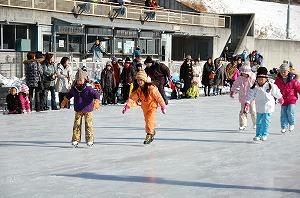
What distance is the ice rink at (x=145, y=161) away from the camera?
5.92 meters

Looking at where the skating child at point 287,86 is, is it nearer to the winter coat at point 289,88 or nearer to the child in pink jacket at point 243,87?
the winter coat at point 289,88

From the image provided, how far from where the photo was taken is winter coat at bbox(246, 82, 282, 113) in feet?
30.1

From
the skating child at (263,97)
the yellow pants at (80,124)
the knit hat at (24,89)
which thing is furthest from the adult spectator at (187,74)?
the yellow pants at (80,124)

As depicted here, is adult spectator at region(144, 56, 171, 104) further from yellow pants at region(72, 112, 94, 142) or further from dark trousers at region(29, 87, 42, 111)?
yellow pants at region(72, 112, 94, 142)

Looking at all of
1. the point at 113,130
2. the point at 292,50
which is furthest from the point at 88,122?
the point at 292,50

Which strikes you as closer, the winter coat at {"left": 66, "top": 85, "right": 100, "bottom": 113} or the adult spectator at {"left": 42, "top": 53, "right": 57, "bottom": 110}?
the winter coat at {"left": 66, "top": 85, "right": 100, "bottom": 113}

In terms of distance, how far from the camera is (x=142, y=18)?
28375 millimetres

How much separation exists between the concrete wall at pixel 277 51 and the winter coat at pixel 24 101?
23929 mm

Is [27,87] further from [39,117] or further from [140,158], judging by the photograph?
[140,158]

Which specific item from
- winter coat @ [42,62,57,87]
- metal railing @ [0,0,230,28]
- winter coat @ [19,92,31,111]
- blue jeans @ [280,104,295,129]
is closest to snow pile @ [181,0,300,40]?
metal railing @ [0,0,230,28]

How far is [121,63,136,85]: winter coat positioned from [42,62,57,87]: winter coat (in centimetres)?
284

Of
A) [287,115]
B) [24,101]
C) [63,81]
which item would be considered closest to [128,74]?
[63,81]

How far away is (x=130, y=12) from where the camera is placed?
2770 centimetres

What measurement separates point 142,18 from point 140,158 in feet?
69.7
